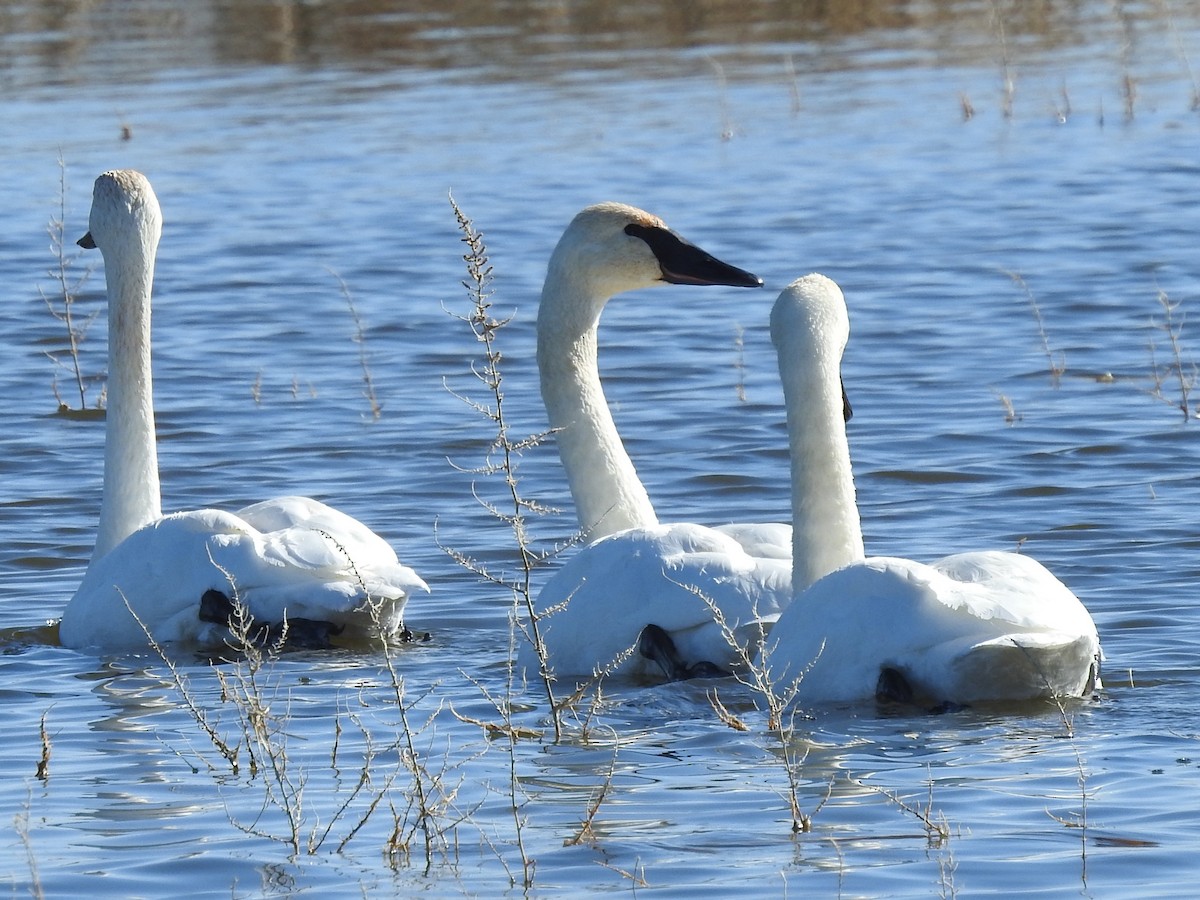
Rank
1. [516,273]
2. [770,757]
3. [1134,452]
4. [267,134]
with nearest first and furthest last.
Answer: [770,757] → [1134,452] → [516,273] → [267,134]

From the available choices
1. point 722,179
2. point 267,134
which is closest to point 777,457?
point 722,179

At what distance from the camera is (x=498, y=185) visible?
1867 cm

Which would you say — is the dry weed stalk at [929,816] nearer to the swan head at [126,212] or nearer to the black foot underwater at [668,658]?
the black foot underwater at [668,658]

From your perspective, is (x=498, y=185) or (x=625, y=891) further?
(x=498, y=185)

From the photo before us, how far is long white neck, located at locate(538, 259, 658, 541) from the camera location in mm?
7766

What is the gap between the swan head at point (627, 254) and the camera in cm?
791

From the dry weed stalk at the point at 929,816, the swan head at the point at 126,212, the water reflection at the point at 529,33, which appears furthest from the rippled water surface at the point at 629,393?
the swan head at the point at 126,212

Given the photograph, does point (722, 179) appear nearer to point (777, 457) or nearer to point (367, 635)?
point (777, 457)

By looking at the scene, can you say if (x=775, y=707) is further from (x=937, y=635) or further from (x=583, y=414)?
(x=583, y=414)

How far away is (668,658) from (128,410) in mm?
2473

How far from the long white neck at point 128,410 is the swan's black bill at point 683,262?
1696 mm

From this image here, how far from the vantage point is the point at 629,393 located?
11.8 meters

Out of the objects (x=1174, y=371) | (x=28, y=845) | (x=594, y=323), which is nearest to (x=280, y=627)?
(x=594, y=323)

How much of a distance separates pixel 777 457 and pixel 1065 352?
2.49 meters
